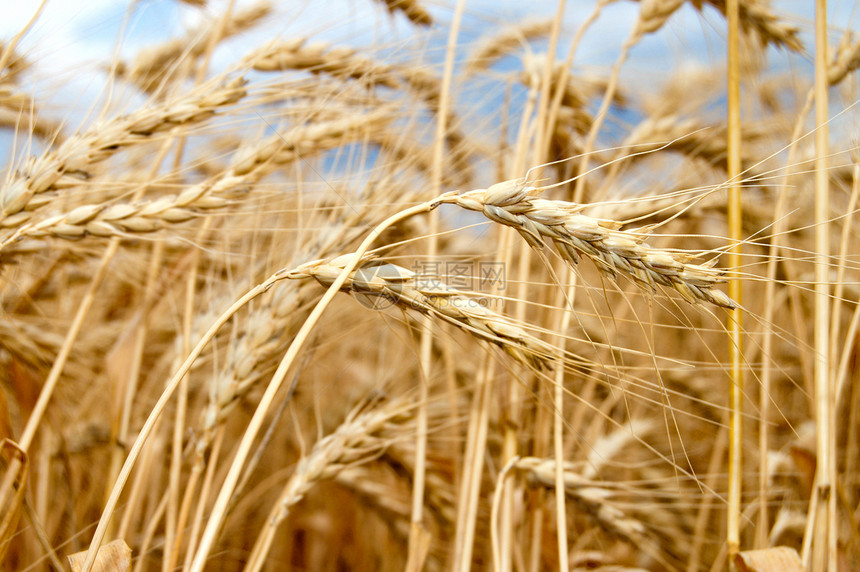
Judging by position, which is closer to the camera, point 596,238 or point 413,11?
point 596,238

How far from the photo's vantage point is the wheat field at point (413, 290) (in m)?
0.69

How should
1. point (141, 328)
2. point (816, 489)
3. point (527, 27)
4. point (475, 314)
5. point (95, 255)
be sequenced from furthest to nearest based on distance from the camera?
point (527, 27) < point (95, 255) < point (141, 328) < point (816, 489) < point (475, 314)

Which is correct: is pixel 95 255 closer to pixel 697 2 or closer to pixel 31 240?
pixel 31 240

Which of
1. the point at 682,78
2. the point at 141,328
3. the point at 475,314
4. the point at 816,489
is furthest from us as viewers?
the point at 682,78

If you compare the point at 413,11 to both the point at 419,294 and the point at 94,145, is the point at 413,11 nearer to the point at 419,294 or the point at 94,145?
the point at 94,145

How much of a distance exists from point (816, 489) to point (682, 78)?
1624 mm

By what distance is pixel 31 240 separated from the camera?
80cm

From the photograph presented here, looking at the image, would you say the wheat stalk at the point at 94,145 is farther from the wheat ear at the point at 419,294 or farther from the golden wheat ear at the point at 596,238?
the golden wheat ear at the point at 596,238

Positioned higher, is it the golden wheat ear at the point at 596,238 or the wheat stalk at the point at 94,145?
the wheat stalk at the point at 94,145

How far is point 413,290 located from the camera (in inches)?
24.0

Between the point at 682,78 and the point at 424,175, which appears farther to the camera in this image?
the point at 682,78

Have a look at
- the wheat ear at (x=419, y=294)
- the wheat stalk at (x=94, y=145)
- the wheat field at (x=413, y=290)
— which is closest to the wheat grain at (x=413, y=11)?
the wheat field at (x=413, y=290)

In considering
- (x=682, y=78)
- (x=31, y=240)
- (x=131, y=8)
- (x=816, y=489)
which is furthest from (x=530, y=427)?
(x=682, y=78)


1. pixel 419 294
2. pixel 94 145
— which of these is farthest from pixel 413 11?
pixel 419 294
